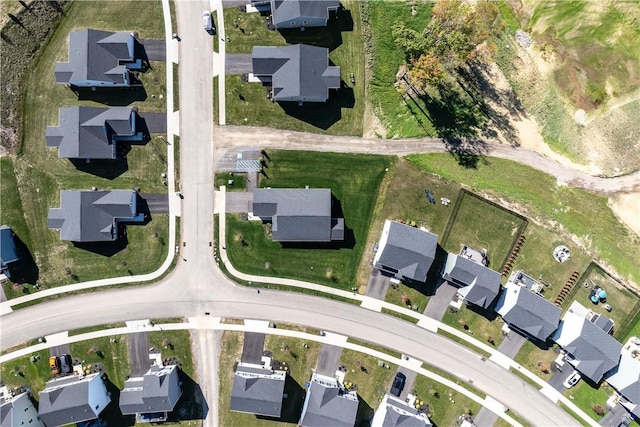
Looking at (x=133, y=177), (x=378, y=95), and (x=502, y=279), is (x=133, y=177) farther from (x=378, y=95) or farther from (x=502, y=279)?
(x=502, y=279)

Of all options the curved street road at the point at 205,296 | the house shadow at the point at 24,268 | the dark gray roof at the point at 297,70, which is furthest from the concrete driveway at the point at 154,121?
the house shadow at the point at 24,268

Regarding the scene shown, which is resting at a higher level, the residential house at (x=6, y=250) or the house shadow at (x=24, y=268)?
the residential house at (x=6, y=250)

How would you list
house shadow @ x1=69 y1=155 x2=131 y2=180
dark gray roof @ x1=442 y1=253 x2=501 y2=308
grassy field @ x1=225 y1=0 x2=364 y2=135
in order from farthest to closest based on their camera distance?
grassy field @ x1=225 y1=0 x2=364 y2=135 < house shadow @ x1=69 y1=155 x2=131 y2=180 < dark gray roof @ x1=442 y1=253 x2=501 y2=308

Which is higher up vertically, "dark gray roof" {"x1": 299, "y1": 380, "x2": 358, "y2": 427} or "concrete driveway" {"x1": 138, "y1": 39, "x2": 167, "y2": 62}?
"concrete driveway" {"x1": 138, "y1": 39, "x2": 167, "y2": 62}

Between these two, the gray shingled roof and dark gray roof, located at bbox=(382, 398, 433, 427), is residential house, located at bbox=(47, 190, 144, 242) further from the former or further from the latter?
the gray shingled roof

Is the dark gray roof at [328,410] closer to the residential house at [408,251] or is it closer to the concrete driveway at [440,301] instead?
the concrete driveway at [440,301]

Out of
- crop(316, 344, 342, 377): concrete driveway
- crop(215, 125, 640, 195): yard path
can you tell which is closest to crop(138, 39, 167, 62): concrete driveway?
crop(215, 125, 640, 195): yard path
